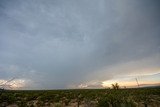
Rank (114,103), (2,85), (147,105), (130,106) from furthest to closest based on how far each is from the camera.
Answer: (147,105) < (114,103) < (130,106) < (2,85)

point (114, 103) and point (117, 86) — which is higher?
point (117, 86)

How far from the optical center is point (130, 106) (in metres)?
15.6

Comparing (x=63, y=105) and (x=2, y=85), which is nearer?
(x=2, y=85)

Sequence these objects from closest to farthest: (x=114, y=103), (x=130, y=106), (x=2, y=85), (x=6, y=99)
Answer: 1. (x=2, y=85)
2. (x=130, y=106)
3. (x=114, y=103)
4. (x=6, y=99)

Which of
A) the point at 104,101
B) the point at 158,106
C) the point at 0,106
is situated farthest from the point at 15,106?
the point at 158,106

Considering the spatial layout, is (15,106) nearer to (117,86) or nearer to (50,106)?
(50,106)

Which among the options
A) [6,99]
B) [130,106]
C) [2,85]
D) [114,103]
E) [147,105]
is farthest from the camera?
[6,99]

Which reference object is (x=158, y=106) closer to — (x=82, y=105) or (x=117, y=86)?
(x=117, y=86)

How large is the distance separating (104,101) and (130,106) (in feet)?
11.6

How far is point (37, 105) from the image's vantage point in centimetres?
2902

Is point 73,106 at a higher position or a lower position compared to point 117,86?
lower

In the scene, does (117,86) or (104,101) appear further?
(117,86)

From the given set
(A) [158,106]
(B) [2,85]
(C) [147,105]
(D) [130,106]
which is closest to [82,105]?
(C) [147,105]

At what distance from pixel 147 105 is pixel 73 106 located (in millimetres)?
11928
